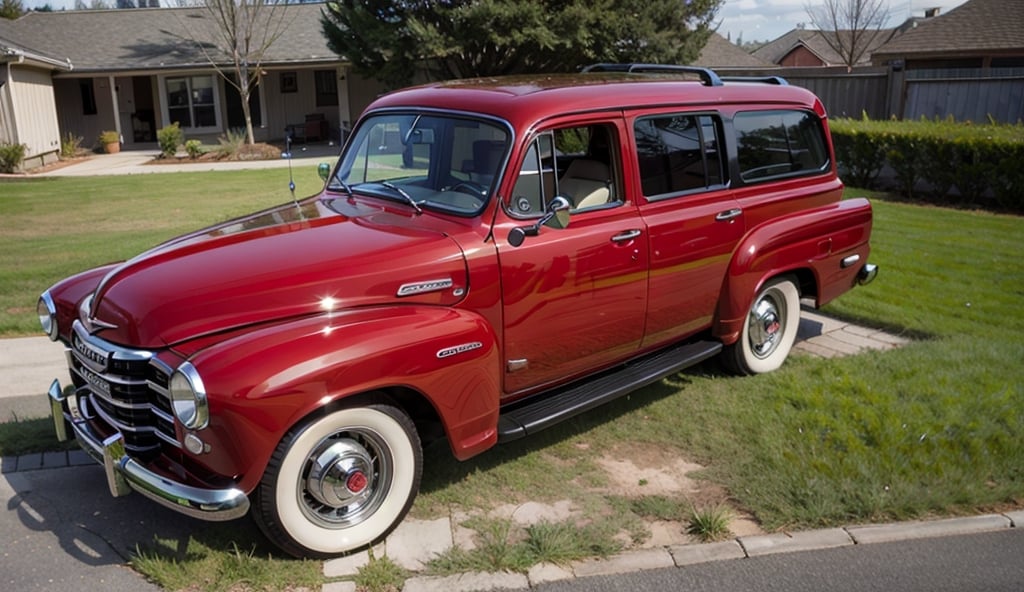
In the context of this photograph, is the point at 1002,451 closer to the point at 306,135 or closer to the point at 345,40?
the point at 345,40

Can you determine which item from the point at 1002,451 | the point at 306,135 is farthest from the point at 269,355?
the point at 306,135

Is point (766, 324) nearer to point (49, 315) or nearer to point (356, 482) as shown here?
point (356, 482)

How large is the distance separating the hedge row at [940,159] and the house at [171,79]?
1765cm

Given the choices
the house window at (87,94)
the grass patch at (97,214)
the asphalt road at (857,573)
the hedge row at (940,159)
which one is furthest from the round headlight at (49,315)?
the house window at (87,94)

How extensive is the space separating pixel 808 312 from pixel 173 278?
5.86m

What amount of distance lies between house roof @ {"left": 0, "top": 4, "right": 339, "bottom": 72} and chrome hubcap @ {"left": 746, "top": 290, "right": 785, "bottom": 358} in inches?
949

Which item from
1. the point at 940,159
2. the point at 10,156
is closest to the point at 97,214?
the point at 10,156

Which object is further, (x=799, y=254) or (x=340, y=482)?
(x=799, y=254)

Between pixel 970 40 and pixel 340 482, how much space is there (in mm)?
29398

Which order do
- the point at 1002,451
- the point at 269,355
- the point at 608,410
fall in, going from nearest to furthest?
the point at 269,355 → the point at 1002,451 → the point at 608,410

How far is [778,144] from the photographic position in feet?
20.3

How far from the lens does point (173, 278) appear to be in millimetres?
3953

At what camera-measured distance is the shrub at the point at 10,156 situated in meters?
20.3

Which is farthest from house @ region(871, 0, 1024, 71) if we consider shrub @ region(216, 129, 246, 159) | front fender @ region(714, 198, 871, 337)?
front fender @ region(714, 198, 871, 337)
